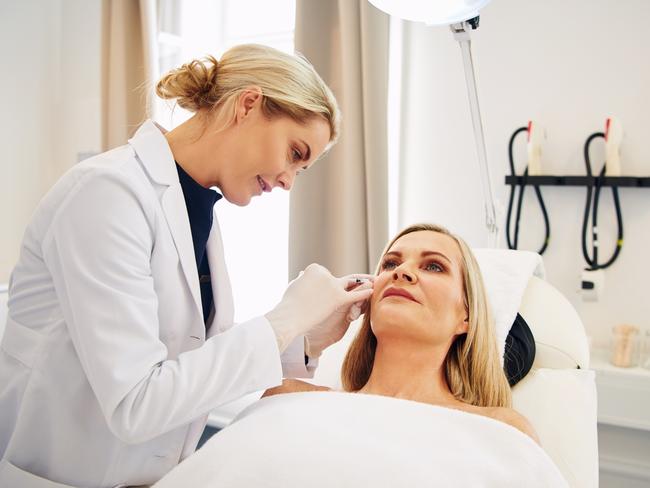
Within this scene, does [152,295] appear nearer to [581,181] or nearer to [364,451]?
[364,451]

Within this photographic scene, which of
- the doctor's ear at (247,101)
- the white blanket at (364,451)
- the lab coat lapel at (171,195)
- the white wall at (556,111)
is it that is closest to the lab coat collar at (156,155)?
the lab coat lapel at (171,195)

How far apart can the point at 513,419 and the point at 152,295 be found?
0.75 meters

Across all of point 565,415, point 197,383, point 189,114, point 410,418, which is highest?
point 189,114

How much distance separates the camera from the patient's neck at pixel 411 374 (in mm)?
1463

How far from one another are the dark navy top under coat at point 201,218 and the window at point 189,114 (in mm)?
1813

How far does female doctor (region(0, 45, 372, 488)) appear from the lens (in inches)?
37.1

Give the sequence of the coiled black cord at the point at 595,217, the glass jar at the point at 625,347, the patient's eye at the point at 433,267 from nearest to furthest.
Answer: the patient's eye at the point at 433,267, the glass jar at the point at 625,347, the coiled black cord at the point at 595,217

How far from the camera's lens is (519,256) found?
1.79 meters

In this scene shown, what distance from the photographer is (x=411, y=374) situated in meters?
1.49

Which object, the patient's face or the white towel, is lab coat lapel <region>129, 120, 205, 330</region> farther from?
the white towel

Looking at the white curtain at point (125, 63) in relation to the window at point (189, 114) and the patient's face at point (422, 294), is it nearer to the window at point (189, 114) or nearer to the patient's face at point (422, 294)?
the window at point (189, 114)

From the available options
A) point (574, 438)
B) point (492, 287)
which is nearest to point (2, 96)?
point (492, 287)

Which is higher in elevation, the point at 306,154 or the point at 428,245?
the point at 306,154

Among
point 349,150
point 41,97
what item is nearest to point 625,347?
point 349,150
